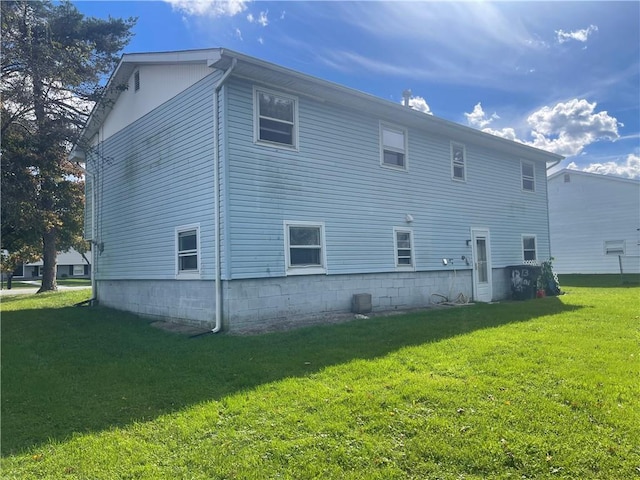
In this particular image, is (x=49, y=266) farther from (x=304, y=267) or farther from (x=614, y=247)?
(x=614, y=247)

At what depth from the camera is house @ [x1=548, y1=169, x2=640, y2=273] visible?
893 inches

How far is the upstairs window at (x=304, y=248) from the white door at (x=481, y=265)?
6350 millimetres

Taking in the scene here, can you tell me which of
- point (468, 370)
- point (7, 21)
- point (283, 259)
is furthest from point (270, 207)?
point (7, 21)

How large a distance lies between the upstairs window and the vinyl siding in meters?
1.68

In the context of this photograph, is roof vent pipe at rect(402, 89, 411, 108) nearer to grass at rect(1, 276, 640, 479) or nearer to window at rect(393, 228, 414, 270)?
window at rect(393, 228, 414, 270)

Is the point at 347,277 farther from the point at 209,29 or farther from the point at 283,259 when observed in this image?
the point at 209,29

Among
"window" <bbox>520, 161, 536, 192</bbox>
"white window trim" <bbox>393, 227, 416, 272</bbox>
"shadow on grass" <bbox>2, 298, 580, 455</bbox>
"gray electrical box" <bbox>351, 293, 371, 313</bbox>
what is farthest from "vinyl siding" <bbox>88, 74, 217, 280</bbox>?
"window" <bbox>520, 161, 536, 192</bbox>

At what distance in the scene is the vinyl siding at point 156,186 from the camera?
9359 mm

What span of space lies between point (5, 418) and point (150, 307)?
7.08 m

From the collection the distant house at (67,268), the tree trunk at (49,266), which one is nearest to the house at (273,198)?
the tree trunk at (49,266)

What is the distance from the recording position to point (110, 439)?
3.81 m

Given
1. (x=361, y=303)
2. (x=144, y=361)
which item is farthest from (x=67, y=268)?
(x=144, y=361)

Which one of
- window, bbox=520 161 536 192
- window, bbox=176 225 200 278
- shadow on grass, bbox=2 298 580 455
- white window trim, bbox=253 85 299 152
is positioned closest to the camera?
shadow on grass, bbox=2 298 580 455

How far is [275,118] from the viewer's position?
31.7 feet
